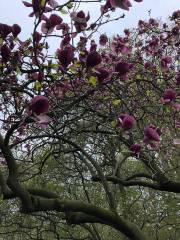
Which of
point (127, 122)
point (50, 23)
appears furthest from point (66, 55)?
point (127, 122)

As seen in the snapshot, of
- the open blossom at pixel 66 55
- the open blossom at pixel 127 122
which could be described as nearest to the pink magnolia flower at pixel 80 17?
the open blossom at pixel 66 55

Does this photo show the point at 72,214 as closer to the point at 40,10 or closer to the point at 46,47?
the point at 46,47

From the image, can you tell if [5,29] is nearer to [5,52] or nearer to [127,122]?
[5,52]

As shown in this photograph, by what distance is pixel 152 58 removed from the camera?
7234 millimetres

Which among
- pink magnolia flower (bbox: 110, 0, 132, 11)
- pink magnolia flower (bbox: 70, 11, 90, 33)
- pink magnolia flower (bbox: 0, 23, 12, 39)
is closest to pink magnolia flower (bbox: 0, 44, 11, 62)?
pink magnolia flower (bbox: 0, 23, 12, 39)

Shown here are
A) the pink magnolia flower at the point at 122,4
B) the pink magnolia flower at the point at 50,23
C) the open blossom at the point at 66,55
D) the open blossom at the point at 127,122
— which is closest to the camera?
the pink magnolia flower at the point at 122,4

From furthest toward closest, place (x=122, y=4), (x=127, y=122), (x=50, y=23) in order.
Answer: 1. (x=50, y=23)
2. (x=127, y=122)
3. (x=122, y=4)

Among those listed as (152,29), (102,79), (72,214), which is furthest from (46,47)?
(152,29)

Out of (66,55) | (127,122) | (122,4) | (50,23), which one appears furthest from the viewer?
(50,23)

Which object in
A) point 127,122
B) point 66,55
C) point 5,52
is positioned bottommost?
point 127,122

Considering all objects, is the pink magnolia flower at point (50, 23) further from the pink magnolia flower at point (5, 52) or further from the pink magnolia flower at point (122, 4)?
the pink magnolia flower at point (122, 4)

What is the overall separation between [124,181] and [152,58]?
8.52 ft

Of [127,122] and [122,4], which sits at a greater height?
[122,4]

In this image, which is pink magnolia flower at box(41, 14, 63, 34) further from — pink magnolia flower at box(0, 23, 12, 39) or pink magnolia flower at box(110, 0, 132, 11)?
pink magnolia flower at box(110, 0, 132, 11)
